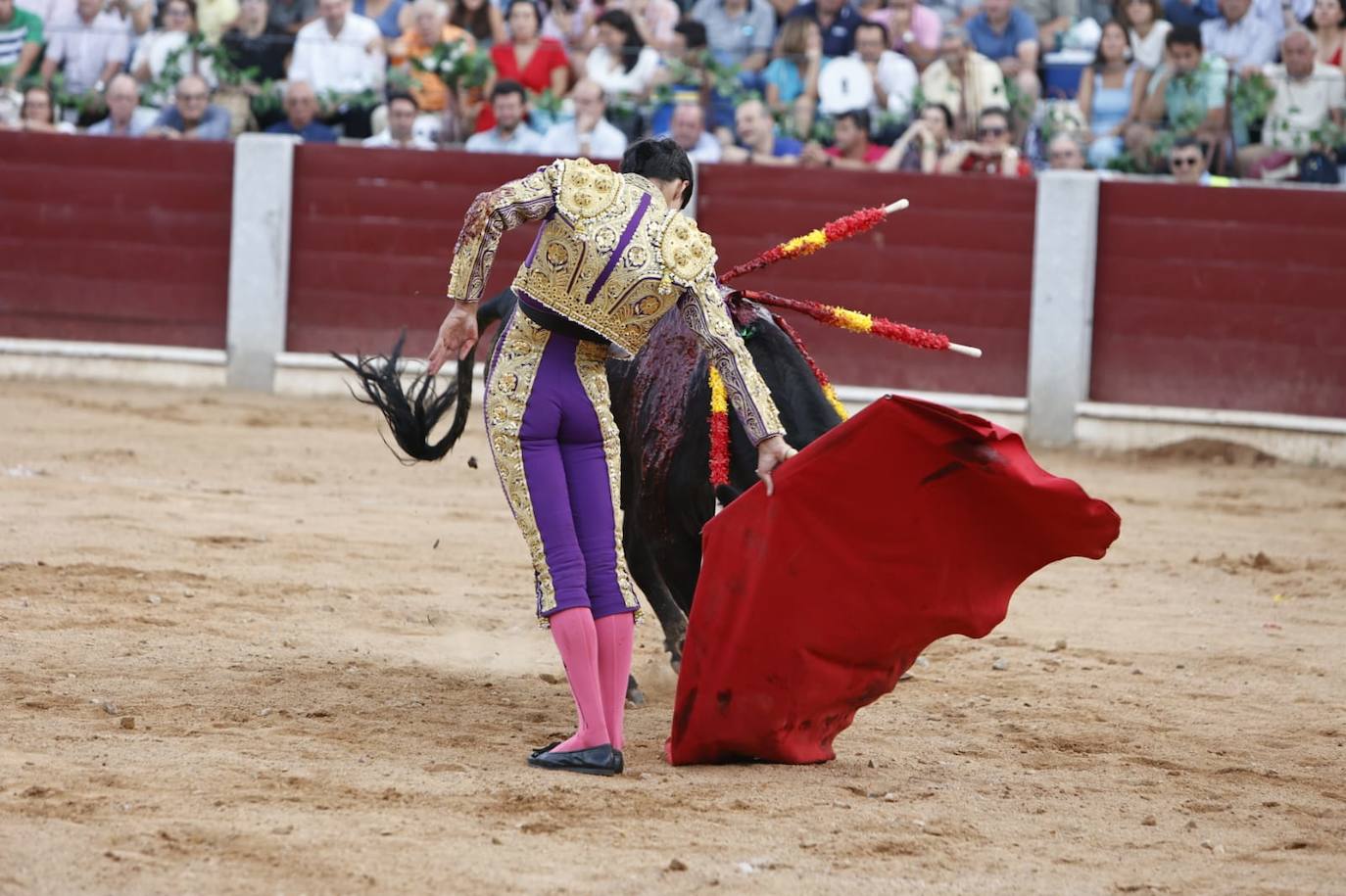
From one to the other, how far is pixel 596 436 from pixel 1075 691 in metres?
1.41

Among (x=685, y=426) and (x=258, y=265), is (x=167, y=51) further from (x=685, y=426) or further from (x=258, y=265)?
(x=685, y=426)

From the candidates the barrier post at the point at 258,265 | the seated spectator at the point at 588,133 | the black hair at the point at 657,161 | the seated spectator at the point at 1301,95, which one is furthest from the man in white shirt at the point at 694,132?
the black hair at the point at 657,161

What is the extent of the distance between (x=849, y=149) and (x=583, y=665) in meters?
5.64

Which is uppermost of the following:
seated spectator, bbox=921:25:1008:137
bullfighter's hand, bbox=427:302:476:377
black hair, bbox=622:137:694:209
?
seated spectator, bbox=921:25:1008:137

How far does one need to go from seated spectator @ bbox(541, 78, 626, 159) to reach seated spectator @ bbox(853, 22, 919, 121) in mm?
1141

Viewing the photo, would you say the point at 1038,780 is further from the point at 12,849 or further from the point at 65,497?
the point at 65,497

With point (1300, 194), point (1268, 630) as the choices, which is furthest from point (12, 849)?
point (1300, 194)

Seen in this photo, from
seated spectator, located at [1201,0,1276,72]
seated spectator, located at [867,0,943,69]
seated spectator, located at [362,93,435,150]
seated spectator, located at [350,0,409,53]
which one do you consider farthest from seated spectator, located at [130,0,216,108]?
seated spectator, located at [1201,0,1276,72]

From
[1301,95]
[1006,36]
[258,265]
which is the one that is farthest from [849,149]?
[258,265]

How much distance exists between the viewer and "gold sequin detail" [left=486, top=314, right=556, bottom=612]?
10.3 ft

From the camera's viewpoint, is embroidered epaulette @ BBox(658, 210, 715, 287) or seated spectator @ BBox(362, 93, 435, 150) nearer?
embroidered epaulette @ BBox(658, 210, 715, 287)

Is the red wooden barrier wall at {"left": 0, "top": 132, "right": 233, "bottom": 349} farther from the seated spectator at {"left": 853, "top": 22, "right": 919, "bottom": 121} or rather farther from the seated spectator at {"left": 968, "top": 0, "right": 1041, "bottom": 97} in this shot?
the seated spectator at {"left": 968, "top": 0, "right": 1041, "bottom": 97}

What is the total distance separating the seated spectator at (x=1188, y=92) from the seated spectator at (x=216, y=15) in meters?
4.53

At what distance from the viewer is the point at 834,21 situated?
8727mm
